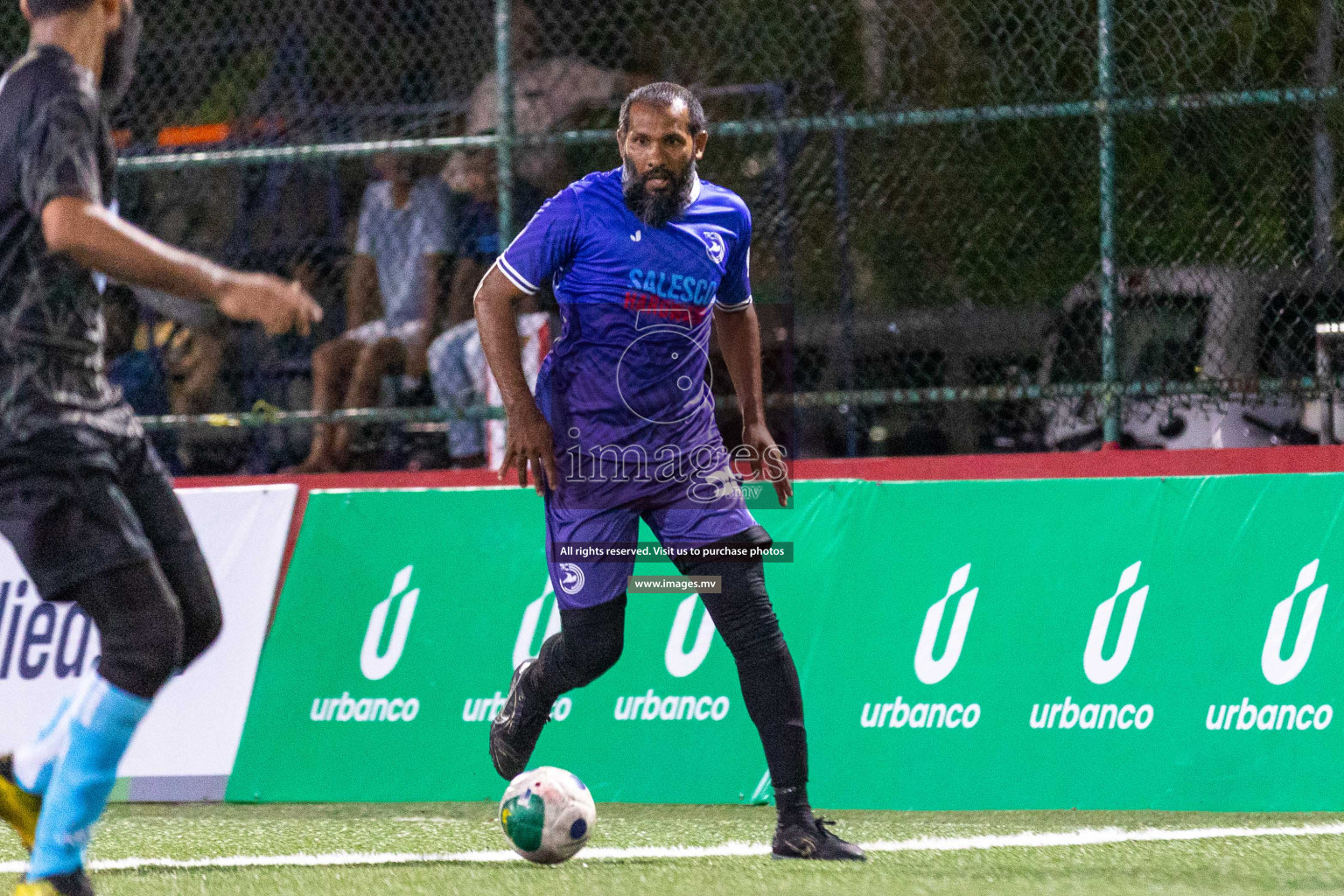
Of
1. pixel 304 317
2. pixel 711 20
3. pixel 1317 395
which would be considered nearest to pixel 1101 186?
pixel 1317 395

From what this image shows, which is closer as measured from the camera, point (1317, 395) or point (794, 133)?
point (1317, 395)

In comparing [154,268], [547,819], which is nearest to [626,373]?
[547,819]

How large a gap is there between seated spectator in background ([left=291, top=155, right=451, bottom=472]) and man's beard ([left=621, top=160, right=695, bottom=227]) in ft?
10.3

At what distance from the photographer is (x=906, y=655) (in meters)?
6.43

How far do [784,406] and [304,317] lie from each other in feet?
13.3

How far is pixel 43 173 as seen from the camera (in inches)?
157

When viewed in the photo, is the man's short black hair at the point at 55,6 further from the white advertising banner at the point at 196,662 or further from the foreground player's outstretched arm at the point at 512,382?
the white advertising banner at the point at 196,662

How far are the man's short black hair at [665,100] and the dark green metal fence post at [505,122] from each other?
8.25 ft

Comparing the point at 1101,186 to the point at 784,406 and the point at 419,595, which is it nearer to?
the point at 784,406

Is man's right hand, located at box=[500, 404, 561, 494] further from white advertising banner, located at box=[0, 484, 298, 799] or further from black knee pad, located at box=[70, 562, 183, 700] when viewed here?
white advertising banner, located at box=[0, 484, 298, 799]

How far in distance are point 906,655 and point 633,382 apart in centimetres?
161

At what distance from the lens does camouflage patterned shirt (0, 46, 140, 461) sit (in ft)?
13.3

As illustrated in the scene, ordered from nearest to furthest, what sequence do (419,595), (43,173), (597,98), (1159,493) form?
1. (43,173)
2. (1159,493)
3. (419,595)
4. (597,98)

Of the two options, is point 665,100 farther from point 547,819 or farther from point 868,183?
point 868,183
